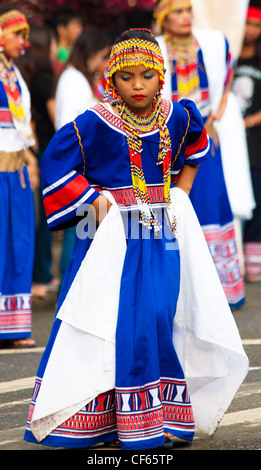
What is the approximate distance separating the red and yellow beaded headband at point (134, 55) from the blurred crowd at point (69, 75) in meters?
3.45

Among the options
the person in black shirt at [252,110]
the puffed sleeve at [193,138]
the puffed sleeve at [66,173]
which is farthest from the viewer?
the person in black shirt at [252,110]

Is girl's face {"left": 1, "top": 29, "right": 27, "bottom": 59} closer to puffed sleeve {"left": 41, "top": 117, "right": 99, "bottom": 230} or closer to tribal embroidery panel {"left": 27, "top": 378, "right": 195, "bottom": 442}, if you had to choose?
puffed sleeve {"left": 41, "top": 117, "right": 99, "bottom": 230}

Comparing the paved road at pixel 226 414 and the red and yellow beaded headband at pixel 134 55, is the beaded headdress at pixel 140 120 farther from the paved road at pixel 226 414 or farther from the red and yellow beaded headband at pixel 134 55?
the paved road at pixel 226 414

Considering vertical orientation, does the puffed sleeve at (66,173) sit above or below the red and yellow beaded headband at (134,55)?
below

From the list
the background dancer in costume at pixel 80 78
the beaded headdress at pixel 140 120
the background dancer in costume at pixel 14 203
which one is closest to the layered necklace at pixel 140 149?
the beaded headdress at pixel 140 120

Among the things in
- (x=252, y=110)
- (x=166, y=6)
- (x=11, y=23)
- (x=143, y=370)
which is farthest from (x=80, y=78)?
(x=143, y=370)

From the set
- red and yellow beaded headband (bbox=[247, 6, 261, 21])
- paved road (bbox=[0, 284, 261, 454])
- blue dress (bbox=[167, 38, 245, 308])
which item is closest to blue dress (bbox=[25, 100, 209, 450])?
paved road (bbox=[0, 284, 261, 454])

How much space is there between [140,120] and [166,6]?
3.57 meters

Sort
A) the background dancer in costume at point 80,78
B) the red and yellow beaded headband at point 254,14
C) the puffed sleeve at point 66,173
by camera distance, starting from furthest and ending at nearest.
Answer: the red and yellow beaded headband at point 254,14, the background dancer in costume at point 80,78, the puffed sleeve at point 66,173

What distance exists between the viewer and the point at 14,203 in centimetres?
747

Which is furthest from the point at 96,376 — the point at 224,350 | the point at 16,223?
the point at 16,223

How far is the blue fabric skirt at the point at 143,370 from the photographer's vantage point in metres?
4.57
